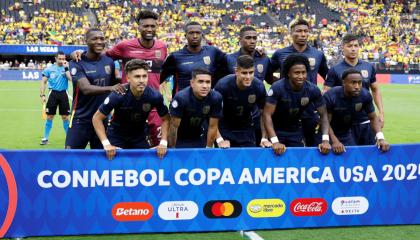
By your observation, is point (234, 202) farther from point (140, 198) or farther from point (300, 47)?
point (300, 47)

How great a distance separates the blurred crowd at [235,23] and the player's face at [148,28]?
34794 mm

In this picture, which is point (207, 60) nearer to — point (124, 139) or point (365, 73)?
point (124, 139)

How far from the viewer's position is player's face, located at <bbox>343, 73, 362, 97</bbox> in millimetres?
6828

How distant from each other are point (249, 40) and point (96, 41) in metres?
2.15

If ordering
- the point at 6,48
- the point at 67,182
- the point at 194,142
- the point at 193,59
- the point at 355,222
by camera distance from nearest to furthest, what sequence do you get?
the point at 67,182, the point at 355,222, the point at 194,142, the point at 193,59, the point at 6,48

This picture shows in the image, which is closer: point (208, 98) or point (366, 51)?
point (208, 98)

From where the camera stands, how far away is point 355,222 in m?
6.50

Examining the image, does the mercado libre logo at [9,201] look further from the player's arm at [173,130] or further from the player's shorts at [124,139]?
the player's arm at [173,130]

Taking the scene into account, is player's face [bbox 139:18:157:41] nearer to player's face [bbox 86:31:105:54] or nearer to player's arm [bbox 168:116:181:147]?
player's face [bbox 86:31:105:54]

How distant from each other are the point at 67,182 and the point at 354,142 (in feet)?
12.7

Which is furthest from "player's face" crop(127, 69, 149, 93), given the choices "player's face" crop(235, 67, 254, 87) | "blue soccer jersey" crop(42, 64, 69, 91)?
"blue soccer jersey" crop(42, 64, 69, 91)

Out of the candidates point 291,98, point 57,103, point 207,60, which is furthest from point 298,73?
point 57,103

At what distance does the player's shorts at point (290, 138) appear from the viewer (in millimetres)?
7055

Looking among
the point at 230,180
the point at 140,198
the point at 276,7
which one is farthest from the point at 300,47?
the point at 276,7
